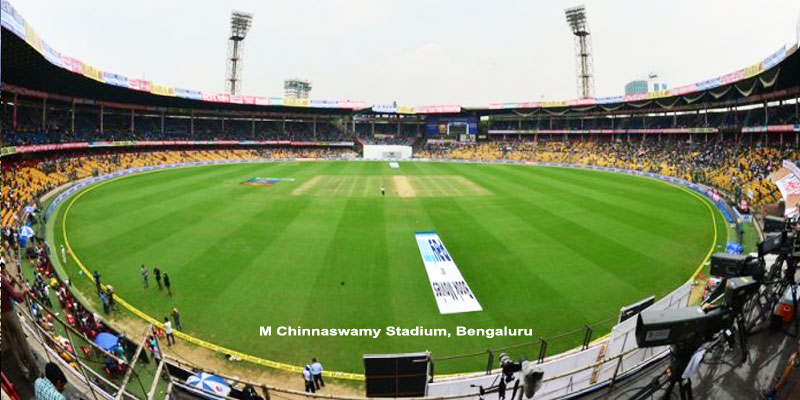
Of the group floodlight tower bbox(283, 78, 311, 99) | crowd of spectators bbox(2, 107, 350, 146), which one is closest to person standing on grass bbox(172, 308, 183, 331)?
crowd of spectators bbox(2, 107, 350, 146)

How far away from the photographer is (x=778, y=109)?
48.8 meters

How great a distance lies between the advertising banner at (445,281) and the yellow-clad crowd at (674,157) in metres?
25.2

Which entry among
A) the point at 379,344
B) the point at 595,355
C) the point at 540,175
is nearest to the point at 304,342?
the point at 379,344

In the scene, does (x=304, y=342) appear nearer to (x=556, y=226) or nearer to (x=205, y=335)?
(x=205, y=335)

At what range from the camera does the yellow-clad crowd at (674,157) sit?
3819cm

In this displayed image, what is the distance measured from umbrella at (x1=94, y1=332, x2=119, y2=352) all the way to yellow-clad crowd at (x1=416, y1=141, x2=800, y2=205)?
38558mm

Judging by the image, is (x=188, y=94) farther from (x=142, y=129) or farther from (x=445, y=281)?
(x=445, y=281)

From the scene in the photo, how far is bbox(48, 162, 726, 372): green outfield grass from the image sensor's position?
1458 centimetres

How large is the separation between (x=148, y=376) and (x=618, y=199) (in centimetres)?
3643

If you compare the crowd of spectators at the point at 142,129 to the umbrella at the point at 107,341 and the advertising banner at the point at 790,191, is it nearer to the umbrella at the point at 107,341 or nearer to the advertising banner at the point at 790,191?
the umbrella at the point at 107,341

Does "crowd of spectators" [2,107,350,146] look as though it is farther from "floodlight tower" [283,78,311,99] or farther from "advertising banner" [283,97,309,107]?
"floodlight tower" [283,78,311,99]

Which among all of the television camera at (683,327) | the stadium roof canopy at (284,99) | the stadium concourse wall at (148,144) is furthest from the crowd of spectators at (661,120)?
the television camera at (683,327)

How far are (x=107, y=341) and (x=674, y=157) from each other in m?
66.2

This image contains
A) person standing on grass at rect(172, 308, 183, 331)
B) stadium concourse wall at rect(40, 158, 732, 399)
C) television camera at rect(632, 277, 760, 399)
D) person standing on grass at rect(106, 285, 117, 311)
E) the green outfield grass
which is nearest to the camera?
television camera at rect(632, 277, 760, 399)
